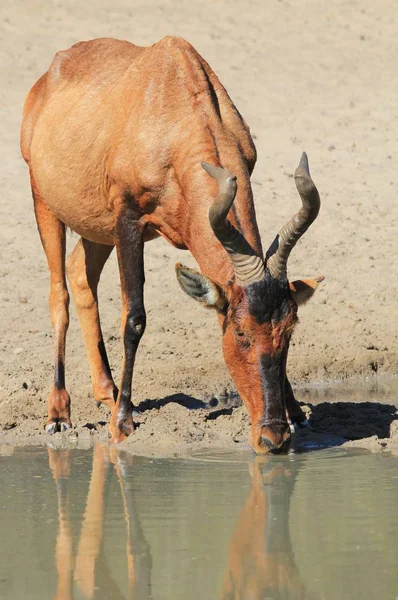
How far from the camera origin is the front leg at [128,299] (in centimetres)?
771

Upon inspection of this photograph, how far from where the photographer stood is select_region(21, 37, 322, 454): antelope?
259 inches

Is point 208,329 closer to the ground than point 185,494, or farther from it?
farther from it

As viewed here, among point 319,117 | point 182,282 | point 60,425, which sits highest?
point 319,117

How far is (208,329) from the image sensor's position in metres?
10.4

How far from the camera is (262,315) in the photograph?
6.55 metres

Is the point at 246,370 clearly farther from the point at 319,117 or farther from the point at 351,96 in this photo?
the point at 351,96

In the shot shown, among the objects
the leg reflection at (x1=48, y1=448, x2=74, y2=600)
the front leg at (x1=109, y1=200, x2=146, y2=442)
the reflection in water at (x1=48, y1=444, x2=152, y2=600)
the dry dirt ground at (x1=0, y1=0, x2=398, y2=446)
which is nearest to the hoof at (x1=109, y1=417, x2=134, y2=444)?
the front leg at (x1=109, y1=200, x2=146, y2=442)

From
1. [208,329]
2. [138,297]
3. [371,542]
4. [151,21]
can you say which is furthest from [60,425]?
[151,21]

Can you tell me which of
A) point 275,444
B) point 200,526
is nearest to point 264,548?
point 200,526

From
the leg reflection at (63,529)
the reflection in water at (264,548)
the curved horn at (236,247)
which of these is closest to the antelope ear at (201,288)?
the curved horn at (236,247)

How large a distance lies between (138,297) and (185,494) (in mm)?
2203

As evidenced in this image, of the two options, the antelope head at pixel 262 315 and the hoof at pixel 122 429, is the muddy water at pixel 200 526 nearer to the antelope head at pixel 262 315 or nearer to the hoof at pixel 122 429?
the antelope head at pixel 262 315

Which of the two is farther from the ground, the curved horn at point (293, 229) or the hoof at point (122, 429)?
the curved horn at point (293, 229)

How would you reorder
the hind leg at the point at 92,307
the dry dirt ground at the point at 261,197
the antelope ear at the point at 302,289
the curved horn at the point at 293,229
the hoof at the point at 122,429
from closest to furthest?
the curved horn at the point at 293,229 < the antelope ear at the point at 302,289 < the hoof at the point at 122,429 < the hind leg at the point at 92,307 < the dry dirt ground at the point at 261,197
